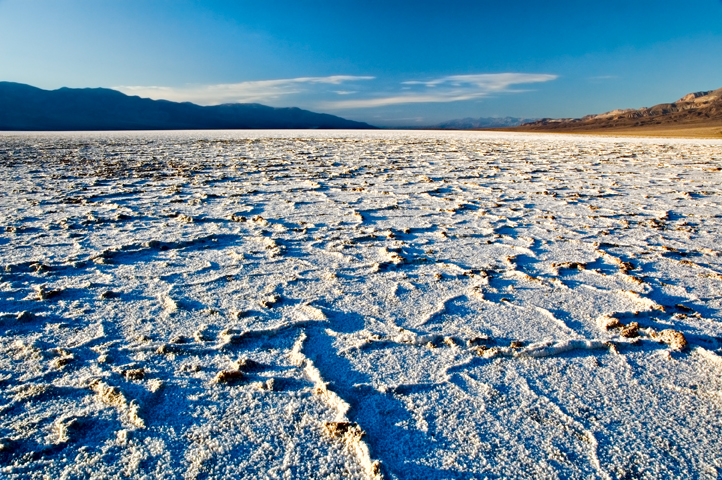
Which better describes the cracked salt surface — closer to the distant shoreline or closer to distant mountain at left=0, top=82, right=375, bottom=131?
the distant shoreline

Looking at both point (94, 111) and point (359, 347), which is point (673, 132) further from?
point (94, 111)

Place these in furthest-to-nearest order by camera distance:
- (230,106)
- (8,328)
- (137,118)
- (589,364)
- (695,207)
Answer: (230,106) < (137,118) < (695,207) < (8,328) < (589,364)

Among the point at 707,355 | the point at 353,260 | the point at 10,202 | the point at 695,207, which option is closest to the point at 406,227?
the point at 353,260

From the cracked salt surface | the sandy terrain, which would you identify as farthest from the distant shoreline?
the cracked salt surface

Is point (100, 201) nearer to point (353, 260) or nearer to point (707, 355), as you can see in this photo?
point (353, 260)

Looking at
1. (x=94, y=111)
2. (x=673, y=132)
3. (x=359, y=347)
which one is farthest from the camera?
(x=94, y=111)

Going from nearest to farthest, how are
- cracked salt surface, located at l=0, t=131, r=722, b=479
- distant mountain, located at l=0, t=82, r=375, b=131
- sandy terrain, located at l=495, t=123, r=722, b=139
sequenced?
cracked salt surface, located at l=0, t=131, r=722, b=479 → sandy terrain, located at l=495, t=123, r=722, b=139 → distant mountain, located at l=0, t=82, r=375, b=131

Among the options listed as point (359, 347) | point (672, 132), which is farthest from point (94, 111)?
point (359, 347)

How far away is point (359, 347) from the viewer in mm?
1739

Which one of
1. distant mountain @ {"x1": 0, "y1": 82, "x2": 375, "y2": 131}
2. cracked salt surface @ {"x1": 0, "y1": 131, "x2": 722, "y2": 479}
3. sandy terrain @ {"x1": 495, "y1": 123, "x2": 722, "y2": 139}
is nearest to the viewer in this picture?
cracked salt surface @ {"x1": 0, "y1": 131, "x2": 722, "y2": 479}

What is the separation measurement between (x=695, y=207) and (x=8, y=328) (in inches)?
216

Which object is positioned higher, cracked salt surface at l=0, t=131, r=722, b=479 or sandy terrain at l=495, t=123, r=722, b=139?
cracked salt surface at l=0, t=131, r=722, b=479

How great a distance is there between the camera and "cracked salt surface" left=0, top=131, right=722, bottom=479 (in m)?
1.20

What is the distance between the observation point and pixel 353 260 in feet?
9.10
